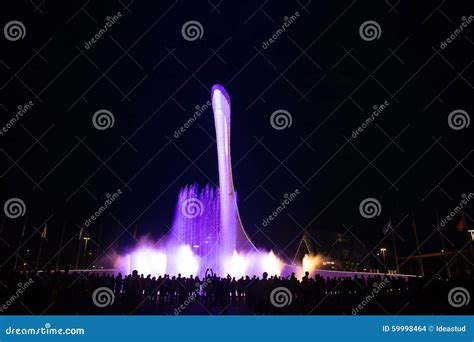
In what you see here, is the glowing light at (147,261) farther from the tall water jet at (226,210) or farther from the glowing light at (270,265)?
the glowing light at (270,265)

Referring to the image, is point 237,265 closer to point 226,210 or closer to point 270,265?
point 270,265

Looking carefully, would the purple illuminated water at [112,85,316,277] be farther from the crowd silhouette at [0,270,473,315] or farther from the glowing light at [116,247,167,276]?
the crowd silhouette at [0,270,473,315]

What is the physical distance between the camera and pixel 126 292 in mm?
12188

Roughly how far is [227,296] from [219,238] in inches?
450

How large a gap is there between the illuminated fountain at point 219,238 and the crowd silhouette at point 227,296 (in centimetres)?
912

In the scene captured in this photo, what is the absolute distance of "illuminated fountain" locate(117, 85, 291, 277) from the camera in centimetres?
2361

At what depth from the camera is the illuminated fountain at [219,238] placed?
23.6 metres

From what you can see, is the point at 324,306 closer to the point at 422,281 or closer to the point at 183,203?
the point at 422,281

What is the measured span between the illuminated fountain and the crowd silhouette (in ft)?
29.9

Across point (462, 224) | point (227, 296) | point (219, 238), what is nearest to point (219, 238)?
point (219, 238)

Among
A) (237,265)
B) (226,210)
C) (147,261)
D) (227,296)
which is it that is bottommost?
(227,296)

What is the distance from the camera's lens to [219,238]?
2475 cm

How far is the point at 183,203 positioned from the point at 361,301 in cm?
2029

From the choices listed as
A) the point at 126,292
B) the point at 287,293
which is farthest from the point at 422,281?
the point at 126,292
